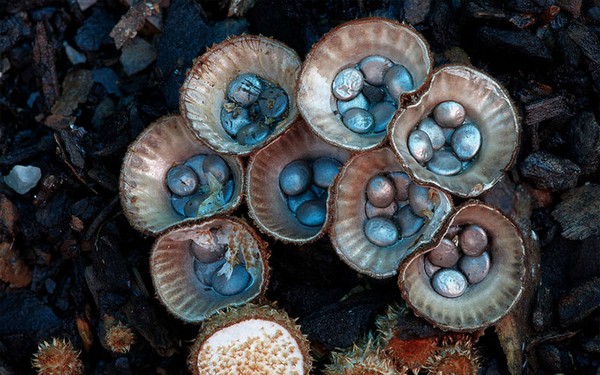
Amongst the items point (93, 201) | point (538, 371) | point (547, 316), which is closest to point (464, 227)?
point (547, 316)

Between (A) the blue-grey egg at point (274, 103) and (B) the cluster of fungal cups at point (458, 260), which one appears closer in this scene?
(B) the cluster of fungal cups at point (458, 260)

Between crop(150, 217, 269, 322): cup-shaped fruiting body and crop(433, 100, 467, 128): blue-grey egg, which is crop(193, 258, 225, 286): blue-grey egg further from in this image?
crop(433, 100, 467, 128): blue-grey egg

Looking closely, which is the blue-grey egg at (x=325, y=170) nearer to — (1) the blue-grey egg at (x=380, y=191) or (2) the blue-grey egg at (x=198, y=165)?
(1) the blue-grey egg at (x=380, y=191)

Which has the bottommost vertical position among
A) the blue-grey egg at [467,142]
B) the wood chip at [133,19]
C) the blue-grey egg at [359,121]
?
the blue-grey egg at [467,142]

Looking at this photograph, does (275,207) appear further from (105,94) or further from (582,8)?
(582,8)

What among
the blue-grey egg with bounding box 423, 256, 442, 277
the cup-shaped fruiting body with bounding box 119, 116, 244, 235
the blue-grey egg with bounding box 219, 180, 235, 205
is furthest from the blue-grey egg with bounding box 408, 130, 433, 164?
the blue-grey egg with bounding box 219, 180, 235, 205

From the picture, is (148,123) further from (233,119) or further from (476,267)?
(476,267)

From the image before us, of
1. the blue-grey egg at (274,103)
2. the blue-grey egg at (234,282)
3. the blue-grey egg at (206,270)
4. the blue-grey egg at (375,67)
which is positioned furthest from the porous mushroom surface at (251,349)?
the blue-grey egg at (375,67)
